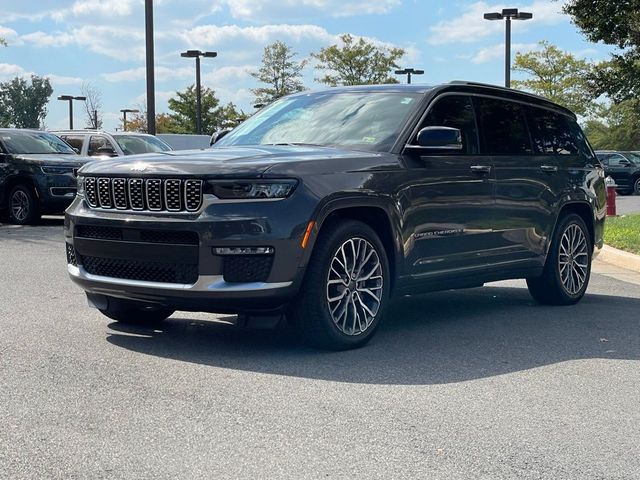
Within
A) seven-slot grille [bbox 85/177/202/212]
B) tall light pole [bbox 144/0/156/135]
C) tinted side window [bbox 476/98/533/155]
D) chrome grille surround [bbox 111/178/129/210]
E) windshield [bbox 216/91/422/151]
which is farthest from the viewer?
tall light pole [bbox 144/0/156/135]

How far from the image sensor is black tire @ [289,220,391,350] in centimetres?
624

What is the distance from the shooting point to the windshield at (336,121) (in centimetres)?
716

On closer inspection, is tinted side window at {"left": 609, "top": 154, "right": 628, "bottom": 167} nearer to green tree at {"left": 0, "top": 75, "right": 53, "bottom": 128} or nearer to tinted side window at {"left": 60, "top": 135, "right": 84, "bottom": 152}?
tinted side window at {"left": 60, "top": 135, "right": 84, "bottom": 152}

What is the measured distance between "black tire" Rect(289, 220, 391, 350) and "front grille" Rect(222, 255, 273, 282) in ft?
1.09

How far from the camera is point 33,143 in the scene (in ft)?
62.8

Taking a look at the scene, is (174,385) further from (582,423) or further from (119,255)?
(582,423)

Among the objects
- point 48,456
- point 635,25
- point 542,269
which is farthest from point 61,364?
point 635,25

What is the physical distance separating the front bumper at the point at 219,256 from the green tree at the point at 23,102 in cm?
9148

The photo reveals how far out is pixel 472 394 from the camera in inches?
214

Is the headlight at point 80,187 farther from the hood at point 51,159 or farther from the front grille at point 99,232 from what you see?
the hood at point 51,159

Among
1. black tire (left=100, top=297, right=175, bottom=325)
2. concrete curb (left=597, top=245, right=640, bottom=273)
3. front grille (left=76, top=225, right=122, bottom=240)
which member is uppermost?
front grille (left=76, top=225, right=122, bottom=240)

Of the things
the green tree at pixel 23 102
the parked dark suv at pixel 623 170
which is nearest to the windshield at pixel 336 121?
the parked dark suv at pixel 623 170

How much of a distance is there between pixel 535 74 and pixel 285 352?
199 feet

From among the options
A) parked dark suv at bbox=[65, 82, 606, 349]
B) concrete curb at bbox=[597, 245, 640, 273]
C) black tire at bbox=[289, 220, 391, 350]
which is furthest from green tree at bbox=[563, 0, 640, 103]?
black tire at bbox=[289, 220, 391, 350]
